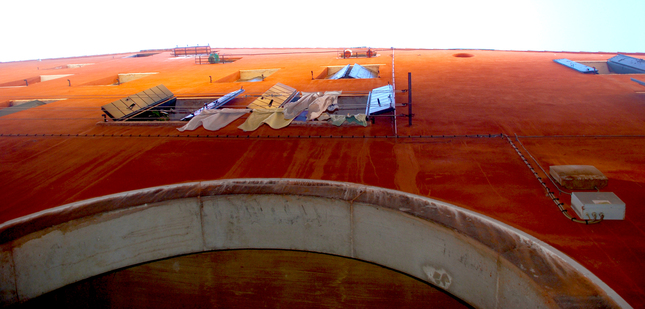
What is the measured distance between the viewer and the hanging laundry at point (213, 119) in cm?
1045

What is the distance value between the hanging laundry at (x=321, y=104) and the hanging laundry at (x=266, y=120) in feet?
2.46

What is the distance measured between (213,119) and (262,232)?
513 centimetres

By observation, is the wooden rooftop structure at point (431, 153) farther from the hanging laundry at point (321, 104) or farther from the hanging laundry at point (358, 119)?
the hanging laundry at point (321, 104)

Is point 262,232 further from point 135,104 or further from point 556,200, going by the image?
point 135,104

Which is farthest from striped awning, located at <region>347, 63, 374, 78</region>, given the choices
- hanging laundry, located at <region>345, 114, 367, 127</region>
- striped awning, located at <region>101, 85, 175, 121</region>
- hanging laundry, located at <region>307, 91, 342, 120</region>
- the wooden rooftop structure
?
striped awning, located at <region>101, 85, 175, 121</region>

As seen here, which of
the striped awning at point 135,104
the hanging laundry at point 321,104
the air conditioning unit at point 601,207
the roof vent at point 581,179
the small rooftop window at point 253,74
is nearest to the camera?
the air conditioning unit at point 601,207

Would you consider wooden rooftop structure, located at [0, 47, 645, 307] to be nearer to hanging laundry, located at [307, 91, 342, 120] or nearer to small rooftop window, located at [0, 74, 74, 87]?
hanging laundry, located at [307, 91, 342, 120]

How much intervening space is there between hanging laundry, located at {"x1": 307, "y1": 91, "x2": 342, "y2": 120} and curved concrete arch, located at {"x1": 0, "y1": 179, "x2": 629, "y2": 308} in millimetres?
4217

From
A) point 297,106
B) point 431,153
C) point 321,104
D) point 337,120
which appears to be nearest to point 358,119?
point 337,120

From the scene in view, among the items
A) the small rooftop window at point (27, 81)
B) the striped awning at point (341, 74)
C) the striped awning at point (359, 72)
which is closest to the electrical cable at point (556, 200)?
the striped awning at point (359, 72)

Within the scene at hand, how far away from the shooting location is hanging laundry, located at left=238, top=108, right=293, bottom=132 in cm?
1024

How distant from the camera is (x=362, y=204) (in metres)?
6.08

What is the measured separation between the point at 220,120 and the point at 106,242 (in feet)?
16.9

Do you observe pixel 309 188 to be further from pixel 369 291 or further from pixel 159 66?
pixel 159 66
